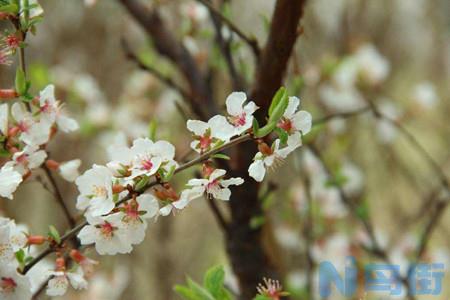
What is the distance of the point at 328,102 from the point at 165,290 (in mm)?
715

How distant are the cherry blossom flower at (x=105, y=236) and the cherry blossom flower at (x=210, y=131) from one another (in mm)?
106

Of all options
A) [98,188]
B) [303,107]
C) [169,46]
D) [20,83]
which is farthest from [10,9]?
[303,107]

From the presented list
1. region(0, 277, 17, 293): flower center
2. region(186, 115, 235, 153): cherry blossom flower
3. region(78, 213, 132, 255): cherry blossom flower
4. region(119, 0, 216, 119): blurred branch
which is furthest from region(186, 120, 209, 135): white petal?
region(119, 0, 216, 119): blurred branch

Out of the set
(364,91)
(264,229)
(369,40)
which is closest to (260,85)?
(264,229)

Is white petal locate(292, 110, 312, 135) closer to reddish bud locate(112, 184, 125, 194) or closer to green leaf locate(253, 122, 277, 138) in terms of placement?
green leaf locate(253, 122, 277, 138)

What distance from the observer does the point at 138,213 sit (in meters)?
0.52

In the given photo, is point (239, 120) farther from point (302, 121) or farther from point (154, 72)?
point (154, 72)

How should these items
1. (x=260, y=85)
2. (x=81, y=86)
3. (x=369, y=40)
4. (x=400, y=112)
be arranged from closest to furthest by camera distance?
(x=260, y=85) → (x=81, y=86) → (x=400, y=112) → (x=369, y=40)

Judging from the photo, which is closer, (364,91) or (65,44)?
(364,91)

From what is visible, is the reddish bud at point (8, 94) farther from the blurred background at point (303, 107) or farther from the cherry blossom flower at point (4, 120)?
the blurred background at point (303, 107)

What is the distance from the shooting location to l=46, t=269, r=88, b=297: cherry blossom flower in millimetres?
557

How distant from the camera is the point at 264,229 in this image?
0.92m

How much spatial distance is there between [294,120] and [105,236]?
0.20m

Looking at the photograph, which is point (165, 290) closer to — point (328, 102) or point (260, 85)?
point (328, 102)
